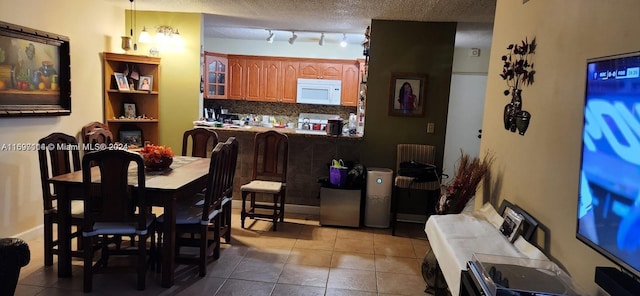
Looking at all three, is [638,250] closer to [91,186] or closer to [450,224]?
[450,224]

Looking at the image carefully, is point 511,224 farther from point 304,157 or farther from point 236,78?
point 236,78

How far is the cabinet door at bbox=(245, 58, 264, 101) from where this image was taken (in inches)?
269

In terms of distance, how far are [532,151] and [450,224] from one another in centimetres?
62

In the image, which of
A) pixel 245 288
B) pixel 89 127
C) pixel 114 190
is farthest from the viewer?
pixel 89 127

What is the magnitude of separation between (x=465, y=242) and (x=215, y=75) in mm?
5605

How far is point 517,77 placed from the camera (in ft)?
7.84

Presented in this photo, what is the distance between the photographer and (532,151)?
2117 mm

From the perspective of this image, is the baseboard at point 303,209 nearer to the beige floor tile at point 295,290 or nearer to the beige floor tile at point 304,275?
the beige floor tile at point 304,275

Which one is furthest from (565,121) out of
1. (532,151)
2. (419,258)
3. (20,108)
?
(20,108)

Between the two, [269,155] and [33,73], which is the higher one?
[33,73]

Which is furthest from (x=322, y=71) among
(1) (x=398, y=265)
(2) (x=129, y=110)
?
(1) (x=398, y=265)

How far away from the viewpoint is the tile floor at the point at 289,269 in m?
2.75

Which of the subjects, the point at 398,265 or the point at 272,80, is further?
the point at 272,80

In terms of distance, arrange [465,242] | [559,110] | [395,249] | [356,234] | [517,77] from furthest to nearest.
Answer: [356,234] < [395,249] < [517,77] < [465,242] < [559,110]
